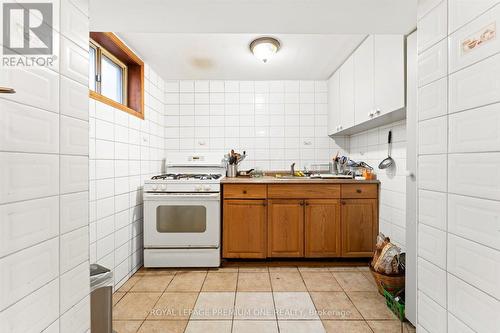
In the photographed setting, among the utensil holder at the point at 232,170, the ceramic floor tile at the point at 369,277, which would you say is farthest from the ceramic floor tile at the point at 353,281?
the utensil holder at the point at 232,170

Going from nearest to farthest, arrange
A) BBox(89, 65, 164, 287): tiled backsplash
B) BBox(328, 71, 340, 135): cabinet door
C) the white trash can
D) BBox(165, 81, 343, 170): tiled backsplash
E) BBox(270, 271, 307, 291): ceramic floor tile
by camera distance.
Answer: the white trash can < BBox(89, 65, 164, 287): tiled backsplash < BBox(270, 271, 307, 291): ceramic floor tile < BBox(328, 71, 340, 135): cabinet door < BBox(165, 81, 343, 170): tiled backsplash

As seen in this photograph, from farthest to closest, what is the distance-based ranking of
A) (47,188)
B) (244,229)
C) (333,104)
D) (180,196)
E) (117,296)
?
1. (333,104)
2. (244,229)
3. (180,196)
4. (117,296)
5. (47,188)

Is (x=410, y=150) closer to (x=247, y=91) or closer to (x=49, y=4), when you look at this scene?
(x=49, y=4)

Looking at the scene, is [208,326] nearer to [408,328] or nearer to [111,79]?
[408,328]

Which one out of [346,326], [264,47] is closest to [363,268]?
[346,326]

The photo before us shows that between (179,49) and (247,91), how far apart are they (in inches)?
41.7

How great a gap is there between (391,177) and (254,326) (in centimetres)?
171

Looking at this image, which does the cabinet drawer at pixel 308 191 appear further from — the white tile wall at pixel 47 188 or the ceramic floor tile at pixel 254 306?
the white tile wall at pixel 47 188

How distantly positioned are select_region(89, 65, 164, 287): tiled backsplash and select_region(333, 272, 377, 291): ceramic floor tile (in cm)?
193

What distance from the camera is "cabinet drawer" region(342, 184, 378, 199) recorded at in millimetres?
2445

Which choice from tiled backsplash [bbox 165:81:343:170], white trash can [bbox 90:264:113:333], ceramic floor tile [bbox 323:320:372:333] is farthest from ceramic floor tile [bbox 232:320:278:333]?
tiled backsplash [bbox 165:81:343:170]

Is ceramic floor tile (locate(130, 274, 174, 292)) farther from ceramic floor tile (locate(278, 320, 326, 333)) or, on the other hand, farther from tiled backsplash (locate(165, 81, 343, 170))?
tiled backsplash (locate(165, 81, 343, 170))

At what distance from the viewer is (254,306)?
1.76m

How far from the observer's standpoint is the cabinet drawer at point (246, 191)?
2473 millimetres
